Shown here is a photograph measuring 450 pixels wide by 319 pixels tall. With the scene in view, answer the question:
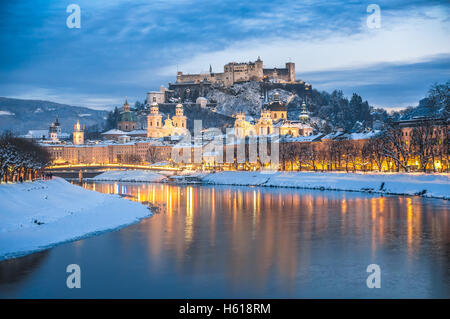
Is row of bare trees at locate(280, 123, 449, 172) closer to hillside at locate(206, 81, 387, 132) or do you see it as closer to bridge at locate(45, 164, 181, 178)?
bridge at locate(45, 164, 181, 178)

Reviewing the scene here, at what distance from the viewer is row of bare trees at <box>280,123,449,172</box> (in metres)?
57.3

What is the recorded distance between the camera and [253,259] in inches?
840

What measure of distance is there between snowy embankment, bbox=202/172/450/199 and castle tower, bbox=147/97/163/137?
72.9 metres

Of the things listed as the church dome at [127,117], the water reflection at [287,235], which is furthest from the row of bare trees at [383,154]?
the church dome at [127,117]

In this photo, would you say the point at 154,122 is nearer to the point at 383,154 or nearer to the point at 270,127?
the point at 270,127

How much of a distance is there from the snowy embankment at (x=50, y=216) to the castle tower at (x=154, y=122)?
367 feet

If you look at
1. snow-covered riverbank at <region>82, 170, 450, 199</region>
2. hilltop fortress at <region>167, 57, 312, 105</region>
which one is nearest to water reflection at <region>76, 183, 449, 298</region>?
snow-covered riverbank at <region>82, 170, 450, 199</region>

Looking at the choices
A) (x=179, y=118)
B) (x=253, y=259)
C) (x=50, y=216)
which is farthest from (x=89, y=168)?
(x=253, y=259)

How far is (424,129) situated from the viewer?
63250 millimetres

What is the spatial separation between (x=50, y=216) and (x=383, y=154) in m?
42.5

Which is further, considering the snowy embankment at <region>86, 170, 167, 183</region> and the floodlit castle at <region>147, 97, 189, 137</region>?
the floodlit castle at <region>147, 97, 189, 137</region>
